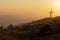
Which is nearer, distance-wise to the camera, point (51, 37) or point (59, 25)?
point (51, 37)

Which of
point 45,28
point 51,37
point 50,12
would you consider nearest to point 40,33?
point 45,28

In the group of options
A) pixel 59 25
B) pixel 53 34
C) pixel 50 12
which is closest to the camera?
pixel 53 34

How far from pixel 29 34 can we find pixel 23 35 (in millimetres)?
1108

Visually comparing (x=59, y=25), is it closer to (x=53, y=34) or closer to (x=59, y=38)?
(x=53, y=34)

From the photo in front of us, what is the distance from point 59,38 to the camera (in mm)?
32531

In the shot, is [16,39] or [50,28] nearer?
[16,39]

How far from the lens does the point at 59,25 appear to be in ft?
129

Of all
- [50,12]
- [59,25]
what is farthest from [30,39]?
[50,12]

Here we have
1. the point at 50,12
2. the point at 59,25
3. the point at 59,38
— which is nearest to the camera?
the point at 59,38

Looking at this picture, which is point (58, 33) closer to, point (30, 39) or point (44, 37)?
point (44, 37)

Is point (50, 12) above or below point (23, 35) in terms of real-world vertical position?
above

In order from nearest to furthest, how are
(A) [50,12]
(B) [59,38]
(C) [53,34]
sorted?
(B) [59,38] → (C) [53,34] → (A) [50,12]

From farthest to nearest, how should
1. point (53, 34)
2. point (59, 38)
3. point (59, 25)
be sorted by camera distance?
point (59, 25) < point (53, 34) < point (59, 38)

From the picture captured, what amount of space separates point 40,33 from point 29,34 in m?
2.03
